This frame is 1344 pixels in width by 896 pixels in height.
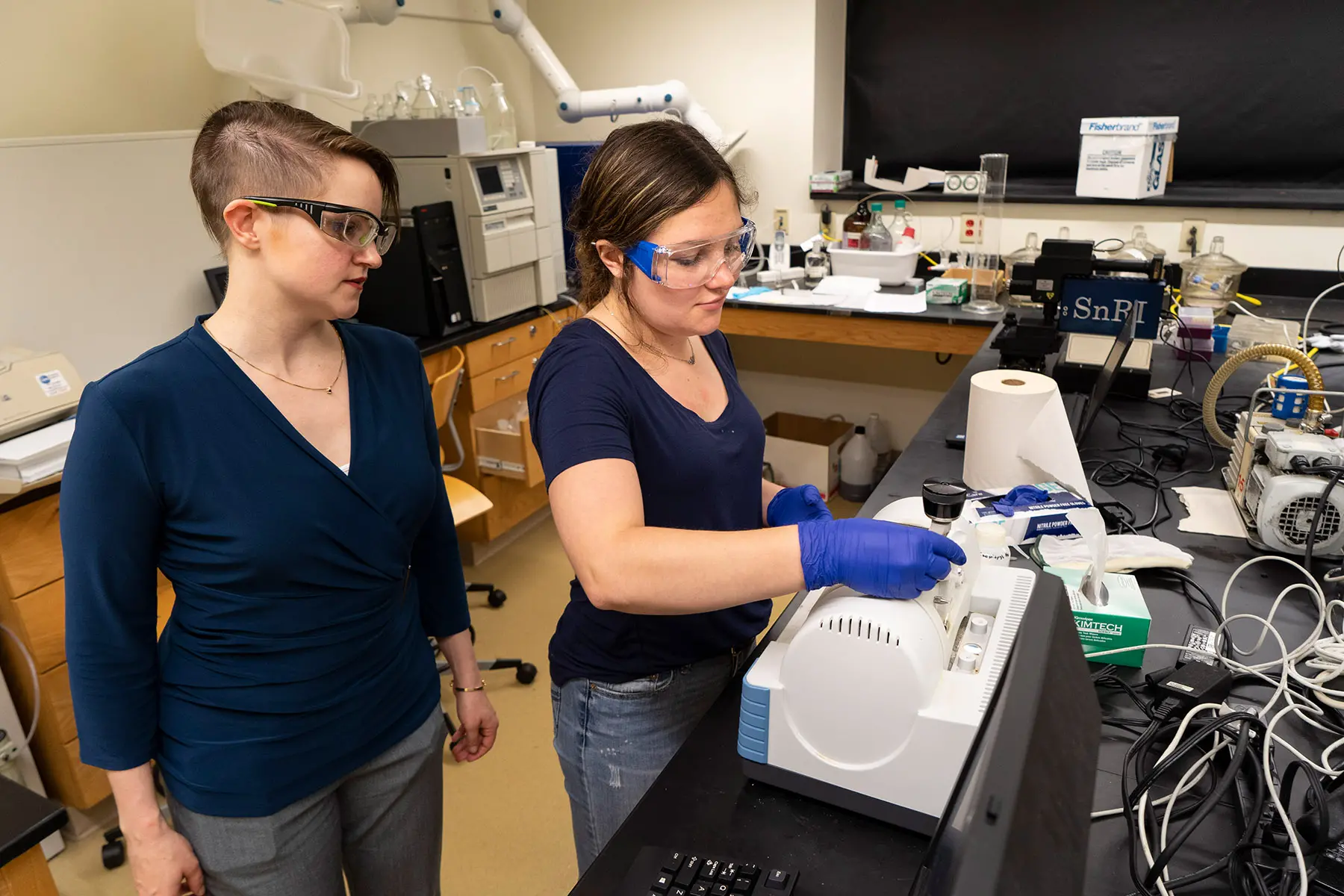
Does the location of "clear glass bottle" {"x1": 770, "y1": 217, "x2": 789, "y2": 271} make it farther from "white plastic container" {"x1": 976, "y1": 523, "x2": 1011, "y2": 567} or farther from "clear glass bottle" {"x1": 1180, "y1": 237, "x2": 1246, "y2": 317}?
"white plastic container" {"x1": 976, "y1": 523, "x2": 1011, "y2": 567}

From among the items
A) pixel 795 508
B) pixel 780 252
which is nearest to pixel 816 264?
pixel 780 252

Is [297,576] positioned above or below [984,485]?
above

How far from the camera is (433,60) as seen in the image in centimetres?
367

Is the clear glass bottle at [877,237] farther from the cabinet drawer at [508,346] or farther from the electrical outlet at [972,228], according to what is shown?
the cabinet drawer at [508,346]

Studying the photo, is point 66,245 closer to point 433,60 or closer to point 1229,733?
point 433,60

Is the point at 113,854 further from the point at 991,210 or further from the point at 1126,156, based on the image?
the point at 1126,156

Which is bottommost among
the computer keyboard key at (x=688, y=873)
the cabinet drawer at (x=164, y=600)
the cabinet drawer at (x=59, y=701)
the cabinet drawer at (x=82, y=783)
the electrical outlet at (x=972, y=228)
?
the cabinet drawer at (x=82, y=783)

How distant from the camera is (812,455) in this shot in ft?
12.2

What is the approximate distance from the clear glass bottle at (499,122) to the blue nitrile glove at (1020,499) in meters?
2.73

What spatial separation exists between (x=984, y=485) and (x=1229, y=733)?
0.67 metres

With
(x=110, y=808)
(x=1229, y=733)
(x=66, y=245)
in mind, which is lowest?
(x=110, y=808)

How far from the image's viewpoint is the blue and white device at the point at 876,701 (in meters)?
0.81

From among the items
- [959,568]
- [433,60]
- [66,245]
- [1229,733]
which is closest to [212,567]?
[959,568]

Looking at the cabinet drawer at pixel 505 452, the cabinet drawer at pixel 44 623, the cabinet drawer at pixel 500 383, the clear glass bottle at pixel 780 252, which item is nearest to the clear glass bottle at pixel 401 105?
the cabinet drawer at pixel 500 383
